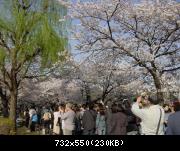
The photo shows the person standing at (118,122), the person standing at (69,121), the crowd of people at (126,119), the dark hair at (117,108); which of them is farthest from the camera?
the person standing at (69,121)

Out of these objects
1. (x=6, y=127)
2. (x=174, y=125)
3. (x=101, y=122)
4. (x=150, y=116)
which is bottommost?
(x=174, y=125)

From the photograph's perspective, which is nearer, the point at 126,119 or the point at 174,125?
the point at 174,125

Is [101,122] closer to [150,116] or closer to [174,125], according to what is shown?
[150,116]

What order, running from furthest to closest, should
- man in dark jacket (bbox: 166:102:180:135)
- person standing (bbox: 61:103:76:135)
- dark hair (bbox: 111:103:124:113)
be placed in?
1. person standing (bbox: 61:103:76:135)
2. dark hair (bbox: 111:103:124:113)
3. man in dark jacket (bbox: 166:102:180:135)

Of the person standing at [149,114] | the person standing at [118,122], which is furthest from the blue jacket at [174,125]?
the person standing at [118,122]

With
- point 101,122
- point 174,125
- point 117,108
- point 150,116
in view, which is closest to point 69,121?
point 101,122

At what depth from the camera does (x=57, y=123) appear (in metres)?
15.2

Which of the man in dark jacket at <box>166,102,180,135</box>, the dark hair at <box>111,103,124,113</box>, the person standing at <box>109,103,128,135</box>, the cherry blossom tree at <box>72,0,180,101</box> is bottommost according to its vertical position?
the man in dark jacket at <box>166,102,180,135</box>

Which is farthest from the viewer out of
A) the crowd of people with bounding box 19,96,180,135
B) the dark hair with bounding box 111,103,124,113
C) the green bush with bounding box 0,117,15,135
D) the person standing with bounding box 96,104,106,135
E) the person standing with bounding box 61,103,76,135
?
the green bush with bounding box 0,117,15,135

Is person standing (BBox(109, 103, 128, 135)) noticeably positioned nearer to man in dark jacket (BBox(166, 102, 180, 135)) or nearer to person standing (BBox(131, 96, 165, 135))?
person standing (BBox(131, 96, 165, 135))

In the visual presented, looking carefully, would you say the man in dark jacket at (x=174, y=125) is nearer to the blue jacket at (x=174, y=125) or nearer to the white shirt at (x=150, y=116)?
the blue jacket at (x=174, y=125)

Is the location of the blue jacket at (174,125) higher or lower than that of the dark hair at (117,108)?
lower

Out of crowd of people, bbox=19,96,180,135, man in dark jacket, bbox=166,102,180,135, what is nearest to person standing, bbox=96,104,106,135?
crowd of people, bbox=19,96,180,135

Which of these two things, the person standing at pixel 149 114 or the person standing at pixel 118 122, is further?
the person standing at pixel 118 122
